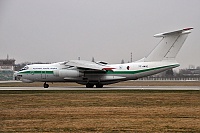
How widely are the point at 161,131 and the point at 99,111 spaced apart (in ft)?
20.4

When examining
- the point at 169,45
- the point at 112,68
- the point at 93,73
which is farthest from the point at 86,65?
the point at 169,45

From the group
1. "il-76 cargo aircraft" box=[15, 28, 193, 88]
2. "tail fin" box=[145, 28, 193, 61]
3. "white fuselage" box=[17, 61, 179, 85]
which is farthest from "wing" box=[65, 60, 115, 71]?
"tail fin" box=[145, 28, 193, 61]

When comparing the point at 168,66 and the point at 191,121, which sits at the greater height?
the point at 168,66

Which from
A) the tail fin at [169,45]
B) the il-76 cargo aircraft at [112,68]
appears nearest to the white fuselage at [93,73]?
the il-76 cargo aircraft at [112,68]

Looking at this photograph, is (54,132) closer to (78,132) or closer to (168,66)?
(78,132)

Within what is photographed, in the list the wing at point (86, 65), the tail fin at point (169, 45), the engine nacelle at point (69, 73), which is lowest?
the engine nacelle at point (69, 73)

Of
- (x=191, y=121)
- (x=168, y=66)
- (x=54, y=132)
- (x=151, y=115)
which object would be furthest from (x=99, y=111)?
(x=168, y=66)

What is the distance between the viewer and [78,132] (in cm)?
1229

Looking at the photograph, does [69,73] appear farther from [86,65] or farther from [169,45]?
[169,45]

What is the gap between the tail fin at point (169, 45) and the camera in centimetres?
4241

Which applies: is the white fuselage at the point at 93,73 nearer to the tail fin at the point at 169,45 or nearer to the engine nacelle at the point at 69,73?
the engine nacelle at the point at 69,73

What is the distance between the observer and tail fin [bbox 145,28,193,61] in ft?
139

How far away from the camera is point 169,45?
42.7m

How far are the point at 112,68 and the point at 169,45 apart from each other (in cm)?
701
